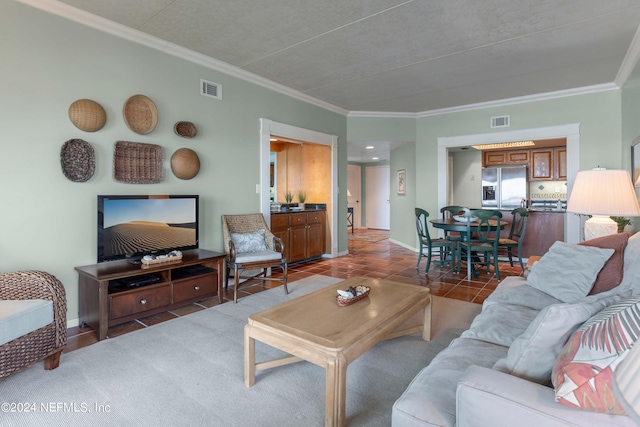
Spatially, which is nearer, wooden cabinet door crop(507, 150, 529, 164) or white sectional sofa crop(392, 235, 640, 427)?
white sectional sofa crop(392, 235, 640, 427)

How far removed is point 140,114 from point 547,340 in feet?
11.9

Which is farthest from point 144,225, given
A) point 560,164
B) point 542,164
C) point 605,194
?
point 560,164

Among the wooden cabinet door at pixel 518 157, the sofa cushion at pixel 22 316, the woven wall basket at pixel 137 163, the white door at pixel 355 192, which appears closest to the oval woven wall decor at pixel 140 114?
the woven wall basket at pixel 137 163

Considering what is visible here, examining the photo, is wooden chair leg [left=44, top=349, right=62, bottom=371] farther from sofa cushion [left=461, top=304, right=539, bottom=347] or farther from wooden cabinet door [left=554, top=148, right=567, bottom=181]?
wooden cabinet door [left=554, top=148, right=567, bottom=181]

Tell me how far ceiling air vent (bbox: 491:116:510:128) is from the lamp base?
8.39 feet

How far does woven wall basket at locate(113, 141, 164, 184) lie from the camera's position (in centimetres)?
315

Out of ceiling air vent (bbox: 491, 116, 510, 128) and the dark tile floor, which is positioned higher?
ceiling air vent (bbox: 491, 116, 510, 128)

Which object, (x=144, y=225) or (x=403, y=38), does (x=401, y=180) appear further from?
(x=144, y=225)

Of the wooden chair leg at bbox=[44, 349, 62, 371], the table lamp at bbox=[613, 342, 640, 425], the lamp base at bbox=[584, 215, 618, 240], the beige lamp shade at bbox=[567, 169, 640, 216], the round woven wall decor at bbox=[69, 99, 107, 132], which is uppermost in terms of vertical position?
the round woven wall decor at bbox=[69, 99, 107, 132]

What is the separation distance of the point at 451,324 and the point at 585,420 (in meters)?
2.17

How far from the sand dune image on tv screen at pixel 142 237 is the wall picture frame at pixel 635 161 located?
4.74 m

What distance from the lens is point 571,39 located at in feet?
11.1

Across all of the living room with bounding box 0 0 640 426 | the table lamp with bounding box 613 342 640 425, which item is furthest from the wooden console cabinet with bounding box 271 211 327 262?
the table lamp with bounding box 613 342 640 425

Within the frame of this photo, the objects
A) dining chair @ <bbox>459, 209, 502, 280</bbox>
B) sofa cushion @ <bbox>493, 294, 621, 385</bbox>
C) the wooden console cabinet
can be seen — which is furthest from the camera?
the wooden console cabinet
